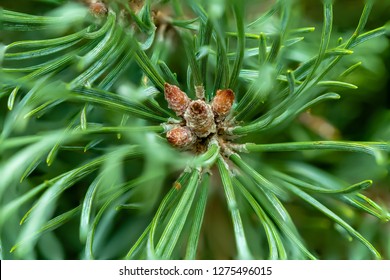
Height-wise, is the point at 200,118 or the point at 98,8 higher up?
the point at 98,8

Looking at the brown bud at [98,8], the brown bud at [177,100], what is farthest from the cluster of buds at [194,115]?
the brown bud at [98,8]

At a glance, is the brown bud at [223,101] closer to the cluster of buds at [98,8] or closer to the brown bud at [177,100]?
the brown bud at [177,100]

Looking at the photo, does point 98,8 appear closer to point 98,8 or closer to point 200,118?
point 98,8

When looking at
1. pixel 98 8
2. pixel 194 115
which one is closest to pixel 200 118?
pixel 194 115

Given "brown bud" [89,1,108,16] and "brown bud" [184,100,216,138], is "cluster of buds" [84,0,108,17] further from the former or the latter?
"brown bud" [184,100,216,138]

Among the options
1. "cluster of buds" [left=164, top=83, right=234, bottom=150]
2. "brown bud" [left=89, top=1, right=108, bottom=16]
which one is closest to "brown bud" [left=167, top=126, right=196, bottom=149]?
"cluster of buds" [left=164, top=83, right=234, bottom=150]

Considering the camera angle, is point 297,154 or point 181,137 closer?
point 181,137
